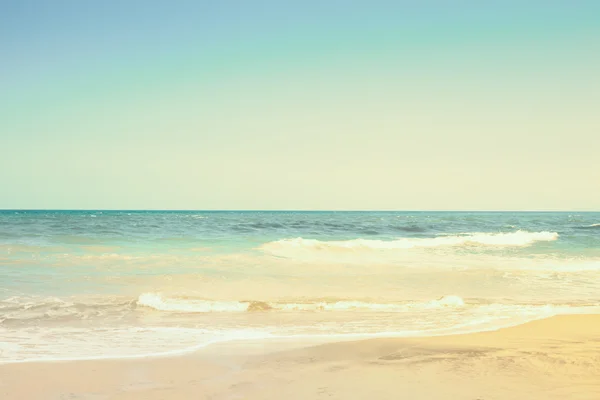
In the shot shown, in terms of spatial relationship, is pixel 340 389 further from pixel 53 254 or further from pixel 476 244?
pixel 476 244

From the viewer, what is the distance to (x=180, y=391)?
5.01 meters

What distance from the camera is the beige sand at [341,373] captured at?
4.96 meters

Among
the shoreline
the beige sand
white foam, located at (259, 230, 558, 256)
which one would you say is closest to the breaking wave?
the shoreline

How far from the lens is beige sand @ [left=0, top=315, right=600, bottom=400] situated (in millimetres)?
4961

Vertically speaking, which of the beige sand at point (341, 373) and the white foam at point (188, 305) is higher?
the beige sand at point (341, 373)

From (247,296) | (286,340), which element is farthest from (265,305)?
(286,340)

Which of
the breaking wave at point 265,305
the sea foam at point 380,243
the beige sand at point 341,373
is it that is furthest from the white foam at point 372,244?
the beige sand at point 341,373

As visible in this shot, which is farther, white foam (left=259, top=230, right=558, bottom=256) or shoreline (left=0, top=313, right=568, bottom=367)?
white foam (left=259, top=230, right=558, bottom=256)

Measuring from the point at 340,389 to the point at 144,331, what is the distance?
3.96 metres

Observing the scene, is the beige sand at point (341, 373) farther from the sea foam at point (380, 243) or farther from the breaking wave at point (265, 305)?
the sea foam at point (380, 243)

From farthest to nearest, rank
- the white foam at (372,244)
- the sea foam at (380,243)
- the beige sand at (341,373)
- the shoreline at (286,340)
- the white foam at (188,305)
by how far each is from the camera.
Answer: the sea foam at (380,243), the white foam at (372,244), the white foam at (188,305), the shoreline at (286,340), the beige sand at (341,373)

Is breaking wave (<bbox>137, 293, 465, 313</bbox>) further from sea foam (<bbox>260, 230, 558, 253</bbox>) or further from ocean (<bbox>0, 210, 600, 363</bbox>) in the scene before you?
sea foam (<bbox>260, 230, 558, 253</bbox>)

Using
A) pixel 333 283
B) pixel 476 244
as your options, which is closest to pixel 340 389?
pixel 333 283

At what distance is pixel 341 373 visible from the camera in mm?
5578
